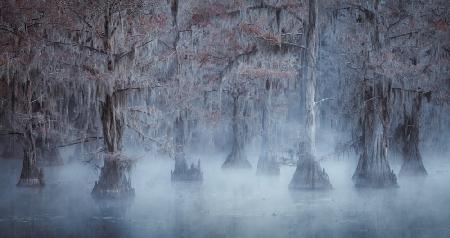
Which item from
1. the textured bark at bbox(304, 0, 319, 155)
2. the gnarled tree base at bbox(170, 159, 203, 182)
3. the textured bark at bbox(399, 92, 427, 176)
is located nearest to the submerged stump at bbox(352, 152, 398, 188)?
the textured bark at bbox(304, 0, 319, 155)

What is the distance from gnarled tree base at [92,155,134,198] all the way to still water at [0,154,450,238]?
0.33 meters

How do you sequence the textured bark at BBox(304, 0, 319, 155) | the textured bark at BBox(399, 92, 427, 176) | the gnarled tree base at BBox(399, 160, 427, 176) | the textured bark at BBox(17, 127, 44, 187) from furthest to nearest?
the gnarled tree base at BBox(399, 160, 427, 176) < the textured bark at BBox(399, 92, 427, 176) < the textured bark at BBox(304, 0, 319, 155) < the textured bark at BBox(17, 127, 44, 187)

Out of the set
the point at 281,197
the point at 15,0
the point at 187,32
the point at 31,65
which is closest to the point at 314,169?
the point at 281,197

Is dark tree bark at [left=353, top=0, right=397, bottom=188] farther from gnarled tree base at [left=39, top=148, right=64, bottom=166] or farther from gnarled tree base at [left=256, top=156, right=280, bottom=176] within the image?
gnarled tree base at [left=39, top=148, right=64, bottom=166]

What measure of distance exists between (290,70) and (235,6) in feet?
12.2

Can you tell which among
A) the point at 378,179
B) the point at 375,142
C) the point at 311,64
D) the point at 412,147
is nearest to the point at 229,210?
the point at 378,179

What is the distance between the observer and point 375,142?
23328 mm

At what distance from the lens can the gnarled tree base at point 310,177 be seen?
2284 cm

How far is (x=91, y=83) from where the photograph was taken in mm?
20516

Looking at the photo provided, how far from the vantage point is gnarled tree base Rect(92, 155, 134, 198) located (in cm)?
1971

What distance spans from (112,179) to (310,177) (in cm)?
717

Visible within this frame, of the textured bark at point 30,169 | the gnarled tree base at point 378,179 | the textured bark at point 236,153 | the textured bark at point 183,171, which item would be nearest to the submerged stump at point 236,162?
the textured bark at point 236,153

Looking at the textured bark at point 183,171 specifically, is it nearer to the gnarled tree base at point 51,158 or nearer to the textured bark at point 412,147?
the gnarled tree base at point 51,158

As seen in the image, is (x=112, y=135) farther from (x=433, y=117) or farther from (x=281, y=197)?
(x=433, y=117)
